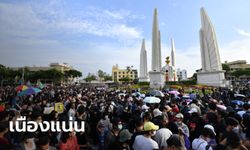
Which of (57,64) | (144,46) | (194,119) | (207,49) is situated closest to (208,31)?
(207,49)

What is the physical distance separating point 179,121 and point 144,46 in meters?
58.5

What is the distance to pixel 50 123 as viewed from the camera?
5.41m

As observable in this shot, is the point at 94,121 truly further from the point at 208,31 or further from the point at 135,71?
the point at 135,71

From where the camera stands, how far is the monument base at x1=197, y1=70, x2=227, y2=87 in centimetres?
3419

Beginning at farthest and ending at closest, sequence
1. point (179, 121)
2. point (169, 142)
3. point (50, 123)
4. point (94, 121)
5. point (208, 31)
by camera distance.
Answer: point (208, 31), point (94, 121), point (50, 123), point (179, 121), point (169, 142)

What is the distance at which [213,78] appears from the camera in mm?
35875

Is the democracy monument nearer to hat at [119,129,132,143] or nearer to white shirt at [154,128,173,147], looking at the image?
white shirt at [154,128,173,147]

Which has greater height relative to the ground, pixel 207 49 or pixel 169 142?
pixel 207 49

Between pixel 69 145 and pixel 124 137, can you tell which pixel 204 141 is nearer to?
pixel 124 137

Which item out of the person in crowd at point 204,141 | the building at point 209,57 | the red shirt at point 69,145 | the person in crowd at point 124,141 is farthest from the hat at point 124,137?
the building at point 209,57

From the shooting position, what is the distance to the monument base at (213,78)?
34188 millimetres

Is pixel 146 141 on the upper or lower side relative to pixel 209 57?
lower

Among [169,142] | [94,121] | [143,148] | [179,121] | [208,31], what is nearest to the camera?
[169,142]

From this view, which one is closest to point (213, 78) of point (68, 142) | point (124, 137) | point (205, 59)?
point (205, 59)
